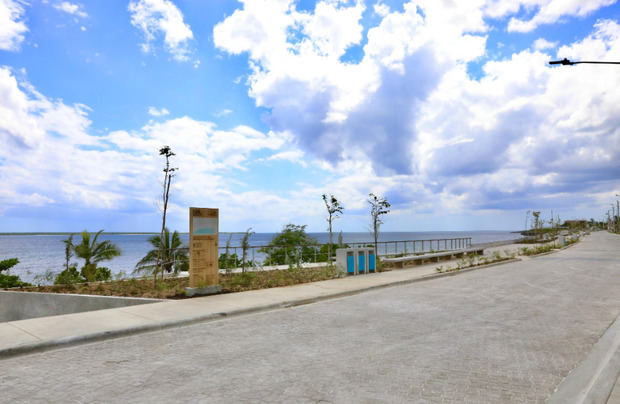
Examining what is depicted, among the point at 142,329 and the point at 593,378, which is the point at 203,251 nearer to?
the point at 142,329

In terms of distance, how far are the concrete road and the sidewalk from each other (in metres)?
0.30

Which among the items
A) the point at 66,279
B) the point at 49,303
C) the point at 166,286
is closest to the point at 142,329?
the point at 166,286

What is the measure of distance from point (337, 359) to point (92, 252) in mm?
14758

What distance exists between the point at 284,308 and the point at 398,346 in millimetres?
4104

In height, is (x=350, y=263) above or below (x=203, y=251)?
below

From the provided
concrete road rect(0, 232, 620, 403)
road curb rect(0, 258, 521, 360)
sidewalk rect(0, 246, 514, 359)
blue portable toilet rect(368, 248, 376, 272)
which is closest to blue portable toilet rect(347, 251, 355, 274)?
blue portable toilet rect(368, 248, 376, 272)

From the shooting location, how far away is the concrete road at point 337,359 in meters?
4.54

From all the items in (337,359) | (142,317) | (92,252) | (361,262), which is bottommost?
(337,359)

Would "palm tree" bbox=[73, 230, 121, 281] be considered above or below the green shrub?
above

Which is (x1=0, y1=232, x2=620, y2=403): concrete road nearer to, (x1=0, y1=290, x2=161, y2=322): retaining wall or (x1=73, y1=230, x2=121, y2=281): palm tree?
(x1=0, y1=290, x2=161, y2=322): retaining wall

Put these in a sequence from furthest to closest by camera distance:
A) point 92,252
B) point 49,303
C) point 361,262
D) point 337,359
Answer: point 361,262 → point 92,252 → point 49,303 → point 337,359

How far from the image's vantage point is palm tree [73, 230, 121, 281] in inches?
640

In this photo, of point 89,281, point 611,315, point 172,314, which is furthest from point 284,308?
point 89,281

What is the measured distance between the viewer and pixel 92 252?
16.9m
